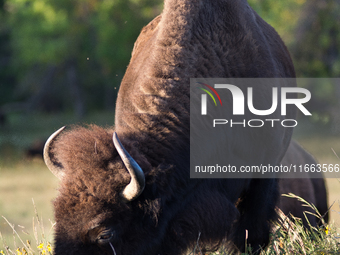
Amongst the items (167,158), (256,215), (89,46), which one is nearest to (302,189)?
(256,215)

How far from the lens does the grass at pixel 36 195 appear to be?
4.16 metres

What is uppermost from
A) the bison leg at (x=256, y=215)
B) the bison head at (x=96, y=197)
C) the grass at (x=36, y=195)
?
the bison head at (x=96, y=197)

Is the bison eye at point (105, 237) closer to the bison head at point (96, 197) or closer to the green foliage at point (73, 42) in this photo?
the bison head at point (96, 197)

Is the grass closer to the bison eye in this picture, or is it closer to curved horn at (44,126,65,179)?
curved horn at (44,126,65,179)

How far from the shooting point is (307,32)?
23.6 m

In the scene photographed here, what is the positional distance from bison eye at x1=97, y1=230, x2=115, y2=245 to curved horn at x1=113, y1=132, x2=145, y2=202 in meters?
0.26

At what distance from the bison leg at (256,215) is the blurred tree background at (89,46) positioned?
17.0 metres

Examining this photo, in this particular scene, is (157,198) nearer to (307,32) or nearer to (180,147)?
(180,147)

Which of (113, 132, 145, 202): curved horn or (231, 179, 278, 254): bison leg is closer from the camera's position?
(113, 132, 145, 202): curved horn

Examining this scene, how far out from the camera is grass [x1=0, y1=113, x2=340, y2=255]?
13.6 feet

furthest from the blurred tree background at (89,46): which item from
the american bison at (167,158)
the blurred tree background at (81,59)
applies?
the american bison at (167,158)

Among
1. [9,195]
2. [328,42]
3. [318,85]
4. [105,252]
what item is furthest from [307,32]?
[105,252]

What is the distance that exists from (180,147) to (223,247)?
1331 mm

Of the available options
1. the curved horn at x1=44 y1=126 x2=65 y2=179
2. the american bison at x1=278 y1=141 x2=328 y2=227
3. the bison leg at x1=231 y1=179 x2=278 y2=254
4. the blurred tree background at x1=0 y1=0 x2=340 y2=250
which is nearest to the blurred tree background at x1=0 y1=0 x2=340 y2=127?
the blurred tree background at x1=0 y1=0 x2=340 y2=250
